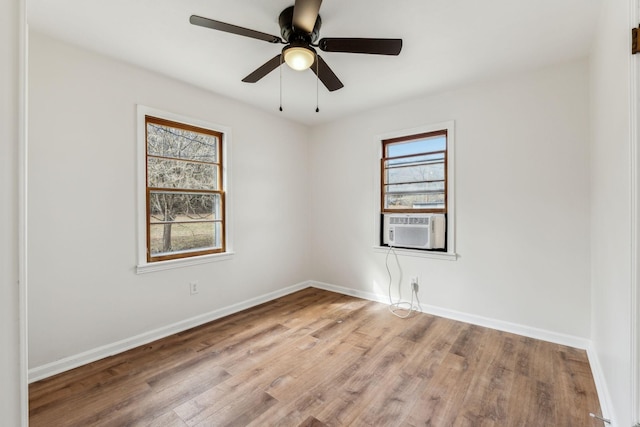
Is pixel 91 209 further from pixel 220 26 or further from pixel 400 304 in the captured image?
pixel 400 304

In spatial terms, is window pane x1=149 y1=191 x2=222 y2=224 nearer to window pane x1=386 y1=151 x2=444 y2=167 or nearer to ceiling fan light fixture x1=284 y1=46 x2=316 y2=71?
ceiling fan light fixture x1=284 y1=46 x2=316 y2=71

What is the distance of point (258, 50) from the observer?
7.54ft

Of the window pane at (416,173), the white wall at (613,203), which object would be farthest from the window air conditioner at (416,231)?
the white wall at (613,203)

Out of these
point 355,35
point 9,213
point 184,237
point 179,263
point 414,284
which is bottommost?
point 414,284

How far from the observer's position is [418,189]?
3393 mm

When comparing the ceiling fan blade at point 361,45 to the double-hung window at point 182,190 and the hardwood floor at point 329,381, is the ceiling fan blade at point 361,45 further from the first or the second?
the hardwood floor at point 329,381

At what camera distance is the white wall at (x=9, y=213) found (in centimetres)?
66

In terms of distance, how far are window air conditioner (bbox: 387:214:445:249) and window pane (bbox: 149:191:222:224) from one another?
6.85 ft

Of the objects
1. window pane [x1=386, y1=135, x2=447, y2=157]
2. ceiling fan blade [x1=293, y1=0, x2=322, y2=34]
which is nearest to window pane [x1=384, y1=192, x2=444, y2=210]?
window pane [x1=386, y1=135, x2=447, y2=157]

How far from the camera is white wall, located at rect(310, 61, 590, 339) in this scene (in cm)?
247

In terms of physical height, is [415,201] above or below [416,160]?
below

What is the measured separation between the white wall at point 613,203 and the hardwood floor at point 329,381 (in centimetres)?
38

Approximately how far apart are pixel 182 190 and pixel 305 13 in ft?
6.90

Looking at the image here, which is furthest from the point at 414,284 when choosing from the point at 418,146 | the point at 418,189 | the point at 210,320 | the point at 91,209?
the point at 91,209
